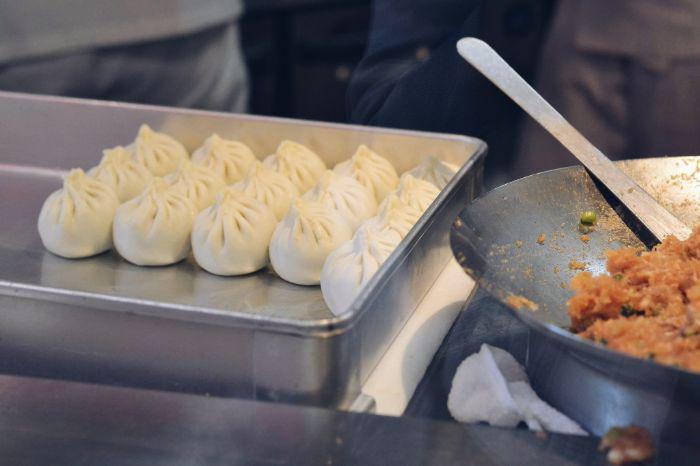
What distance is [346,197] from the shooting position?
1547mm

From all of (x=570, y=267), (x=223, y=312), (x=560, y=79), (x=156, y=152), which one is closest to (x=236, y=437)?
(x=223, y=312)

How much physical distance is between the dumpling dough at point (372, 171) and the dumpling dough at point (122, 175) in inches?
15.4

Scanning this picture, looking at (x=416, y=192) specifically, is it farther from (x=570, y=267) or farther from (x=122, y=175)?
(x=122, y=175)

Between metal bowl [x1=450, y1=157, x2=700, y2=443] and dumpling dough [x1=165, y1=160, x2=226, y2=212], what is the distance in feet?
2.08

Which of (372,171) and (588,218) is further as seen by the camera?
(372,171)

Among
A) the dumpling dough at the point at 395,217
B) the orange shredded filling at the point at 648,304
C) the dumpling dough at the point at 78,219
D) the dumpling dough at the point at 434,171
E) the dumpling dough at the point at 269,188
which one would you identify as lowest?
the dumpling dough at the point at 78,219

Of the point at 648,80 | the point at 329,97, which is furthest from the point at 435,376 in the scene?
A: the point at 329,97

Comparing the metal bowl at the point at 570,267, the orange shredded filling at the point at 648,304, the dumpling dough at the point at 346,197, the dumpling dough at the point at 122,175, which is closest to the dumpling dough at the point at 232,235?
the dumpling dough at the point at 346,197

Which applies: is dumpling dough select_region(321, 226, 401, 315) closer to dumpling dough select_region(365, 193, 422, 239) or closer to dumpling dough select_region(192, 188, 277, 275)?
dumpling dough select_region(365, 193, 422, 239)

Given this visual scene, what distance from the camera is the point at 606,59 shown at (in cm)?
212

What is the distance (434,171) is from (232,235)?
17.3 inches

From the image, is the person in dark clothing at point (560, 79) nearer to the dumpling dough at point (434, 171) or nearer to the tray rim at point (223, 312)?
the dumpling dough at point (434, 171)

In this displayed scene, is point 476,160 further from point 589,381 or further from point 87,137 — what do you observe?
point 87,137

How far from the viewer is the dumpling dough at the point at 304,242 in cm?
139
